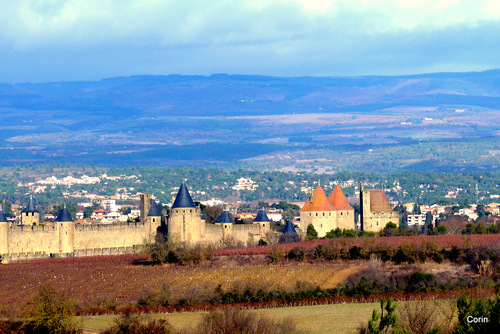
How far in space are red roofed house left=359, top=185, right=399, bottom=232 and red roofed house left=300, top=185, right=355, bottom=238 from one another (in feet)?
3.98

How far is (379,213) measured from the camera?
233 ft

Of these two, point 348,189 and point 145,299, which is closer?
point 145,299

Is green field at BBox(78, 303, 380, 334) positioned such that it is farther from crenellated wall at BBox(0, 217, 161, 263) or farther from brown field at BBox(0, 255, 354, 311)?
crenellated wall at BBox(0, 217, 161, 263)

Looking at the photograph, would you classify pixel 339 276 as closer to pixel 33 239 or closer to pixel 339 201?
pixel 33 239

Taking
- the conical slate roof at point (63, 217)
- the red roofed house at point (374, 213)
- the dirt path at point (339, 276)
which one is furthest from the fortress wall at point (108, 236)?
the dirt path at point (339, 276)

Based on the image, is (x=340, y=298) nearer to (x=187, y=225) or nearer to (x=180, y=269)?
(x=180, y=269)

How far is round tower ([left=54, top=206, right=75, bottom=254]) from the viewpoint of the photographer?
201 ft

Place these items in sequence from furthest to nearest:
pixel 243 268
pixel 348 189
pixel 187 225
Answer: pixel 348 189 < pixel 187 225 < pixel 243 268

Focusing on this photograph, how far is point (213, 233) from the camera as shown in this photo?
2515 inches

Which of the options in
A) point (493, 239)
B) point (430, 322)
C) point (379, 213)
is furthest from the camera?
point (379, 213)

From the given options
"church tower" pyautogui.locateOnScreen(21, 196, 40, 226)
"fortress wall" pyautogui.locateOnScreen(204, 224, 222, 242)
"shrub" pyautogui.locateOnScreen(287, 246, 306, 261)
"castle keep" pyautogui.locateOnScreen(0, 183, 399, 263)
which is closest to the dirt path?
"shrub" pyautogui.locateOnScreen(287, 246, 306, 261)

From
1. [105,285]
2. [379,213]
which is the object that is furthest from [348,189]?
[105,285]

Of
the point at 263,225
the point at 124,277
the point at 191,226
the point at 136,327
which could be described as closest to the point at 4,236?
the point at 191,226

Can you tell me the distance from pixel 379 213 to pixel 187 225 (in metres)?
14.9
